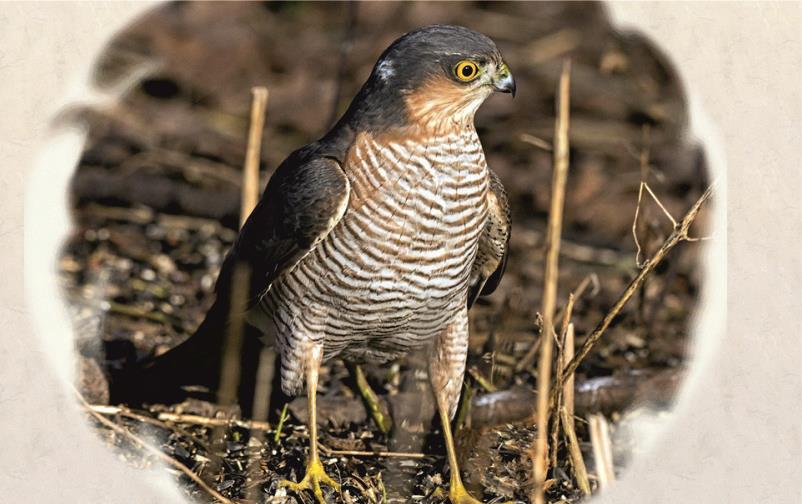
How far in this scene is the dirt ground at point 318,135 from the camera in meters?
4.39

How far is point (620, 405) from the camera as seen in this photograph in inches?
187

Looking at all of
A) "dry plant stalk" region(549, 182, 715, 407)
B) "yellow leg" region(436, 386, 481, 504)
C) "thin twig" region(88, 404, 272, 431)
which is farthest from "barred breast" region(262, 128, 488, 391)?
"thin twig" region(88, 404, 272, 431)

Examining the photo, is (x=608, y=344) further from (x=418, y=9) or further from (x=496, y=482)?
(x=418, y=9)

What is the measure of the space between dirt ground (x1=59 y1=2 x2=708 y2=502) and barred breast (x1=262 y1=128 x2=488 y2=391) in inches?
12.9

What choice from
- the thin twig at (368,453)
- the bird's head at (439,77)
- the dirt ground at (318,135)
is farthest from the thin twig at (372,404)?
the bird's head at (439,77)

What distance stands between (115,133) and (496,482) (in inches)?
175

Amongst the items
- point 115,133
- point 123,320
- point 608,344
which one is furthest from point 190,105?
point 608,344

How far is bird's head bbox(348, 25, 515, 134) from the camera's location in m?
3.74

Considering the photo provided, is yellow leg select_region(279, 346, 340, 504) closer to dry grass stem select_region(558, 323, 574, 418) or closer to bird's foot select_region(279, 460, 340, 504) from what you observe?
bird's foot select_region(279, 460, 340, 504)

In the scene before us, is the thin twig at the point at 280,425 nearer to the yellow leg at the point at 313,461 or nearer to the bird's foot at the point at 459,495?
the yellow leg at the point at 313,461

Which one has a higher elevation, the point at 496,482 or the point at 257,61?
the point at 257,61

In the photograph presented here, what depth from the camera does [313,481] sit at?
3963mm

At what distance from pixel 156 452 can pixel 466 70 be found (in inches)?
67.8

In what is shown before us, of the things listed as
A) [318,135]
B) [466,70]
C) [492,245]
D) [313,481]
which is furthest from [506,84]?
[318,135]
